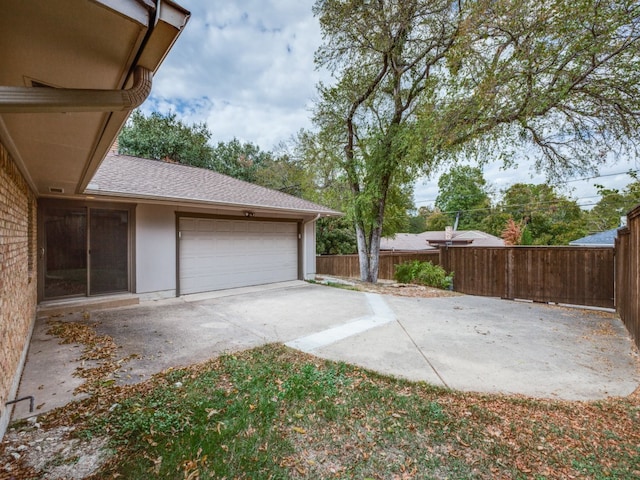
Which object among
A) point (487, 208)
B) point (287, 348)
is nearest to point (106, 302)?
point (287, 348)

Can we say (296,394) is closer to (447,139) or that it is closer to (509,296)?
(447,139)

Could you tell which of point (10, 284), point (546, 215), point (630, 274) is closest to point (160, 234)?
point (10, 284)

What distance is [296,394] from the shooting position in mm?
2842

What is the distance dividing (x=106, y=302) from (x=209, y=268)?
2.49 meters

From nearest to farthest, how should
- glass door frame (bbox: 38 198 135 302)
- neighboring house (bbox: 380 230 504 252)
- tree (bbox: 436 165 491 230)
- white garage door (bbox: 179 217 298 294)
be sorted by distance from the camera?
glass door frame (bbox: 38 198 135 302), white garage door (bbox: 179 217 298 294), neighboring house (bbox: 380 230 504 252), tree (bbox: 436 165 491 230)

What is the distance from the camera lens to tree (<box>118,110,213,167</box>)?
17047mm

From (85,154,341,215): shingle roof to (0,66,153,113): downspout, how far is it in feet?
16.1

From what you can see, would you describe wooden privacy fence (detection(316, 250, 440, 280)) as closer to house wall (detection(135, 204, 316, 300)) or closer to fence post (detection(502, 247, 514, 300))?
fence post (detection(502, 247, 514, 300))

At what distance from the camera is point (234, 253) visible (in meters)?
8.70

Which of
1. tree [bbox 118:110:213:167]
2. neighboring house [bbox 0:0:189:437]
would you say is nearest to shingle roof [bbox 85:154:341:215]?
neighboring house [bbox 0:0:189:437]

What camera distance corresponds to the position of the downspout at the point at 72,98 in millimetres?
1573

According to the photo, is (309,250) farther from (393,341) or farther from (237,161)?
(237,161)

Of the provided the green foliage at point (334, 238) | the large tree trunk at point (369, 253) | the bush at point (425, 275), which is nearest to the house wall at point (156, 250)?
the large tree trunk at point (369, 253)

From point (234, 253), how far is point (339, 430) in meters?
6.97
